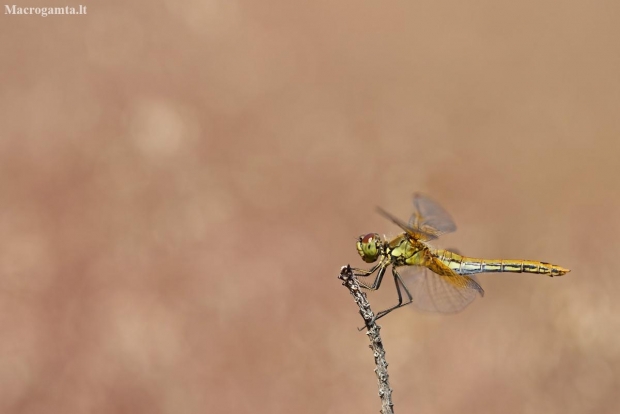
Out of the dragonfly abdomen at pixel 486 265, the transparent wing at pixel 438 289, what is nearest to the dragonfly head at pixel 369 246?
the transparent wing at pixel 438 289

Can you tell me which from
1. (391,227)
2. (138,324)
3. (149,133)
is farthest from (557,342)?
(149,133)

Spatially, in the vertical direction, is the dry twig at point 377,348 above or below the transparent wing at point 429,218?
below

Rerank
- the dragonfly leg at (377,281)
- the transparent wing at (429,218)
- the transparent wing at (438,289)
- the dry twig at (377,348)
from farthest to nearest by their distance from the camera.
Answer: the transparent wing at (429,218)
the transparent wing at (438,289)
the dragonfly leg at (377,281)
the dry twig at (377,348)

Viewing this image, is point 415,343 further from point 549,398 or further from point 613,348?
point 613,348

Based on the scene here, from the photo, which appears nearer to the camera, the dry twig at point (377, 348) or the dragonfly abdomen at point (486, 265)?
the dry twig at point (377, 348)

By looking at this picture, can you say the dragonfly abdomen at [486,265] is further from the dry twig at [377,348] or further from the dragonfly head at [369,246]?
the dry twig at [377,348]

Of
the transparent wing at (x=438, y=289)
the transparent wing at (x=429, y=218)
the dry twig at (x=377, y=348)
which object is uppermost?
the transparent wing at (x=429, y=218)

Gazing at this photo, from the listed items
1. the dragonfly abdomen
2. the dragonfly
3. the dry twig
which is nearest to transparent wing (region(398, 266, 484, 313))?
the dragonfly
